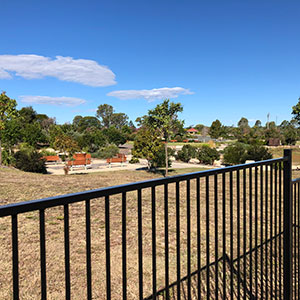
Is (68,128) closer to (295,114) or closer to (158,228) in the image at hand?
(295,114)

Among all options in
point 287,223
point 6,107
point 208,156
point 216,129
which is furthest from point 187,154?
point 216,129

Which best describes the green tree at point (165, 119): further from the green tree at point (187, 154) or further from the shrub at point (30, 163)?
the green tree at point (187, 154)

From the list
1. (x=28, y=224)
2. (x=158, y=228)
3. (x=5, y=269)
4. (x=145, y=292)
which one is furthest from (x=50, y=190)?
(x=145, y=292)

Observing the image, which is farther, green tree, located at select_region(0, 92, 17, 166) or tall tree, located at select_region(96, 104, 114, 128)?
tall tree, located at select_region(96, 104, 114, 128)

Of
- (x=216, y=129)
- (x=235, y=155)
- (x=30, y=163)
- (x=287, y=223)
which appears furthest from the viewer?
(x=216, y=129)

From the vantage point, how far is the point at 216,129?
234ft

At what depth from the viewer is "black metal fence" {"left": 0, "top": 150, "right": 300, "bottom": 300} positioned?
1.03 metres

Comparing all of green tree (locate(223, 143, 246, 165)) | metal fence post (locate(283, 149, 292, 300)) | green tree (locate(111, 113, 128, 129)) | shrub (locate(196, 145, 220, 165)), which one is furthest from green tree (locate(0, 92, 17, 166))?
green tree (locate(111, 113, 128, 129))

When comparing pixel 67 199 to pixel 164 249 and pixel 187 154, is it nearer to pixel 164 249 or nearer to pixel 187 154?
pixel 164 249

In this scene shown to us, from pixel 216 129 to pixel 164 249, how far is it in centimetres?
7069

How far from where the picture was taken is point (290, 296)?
2195mm

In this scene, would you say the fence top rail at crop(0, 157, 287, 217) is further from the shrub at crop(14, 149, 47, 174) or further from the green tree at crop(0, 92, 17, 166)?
the green tree at crop(0, 92, 17, 166)

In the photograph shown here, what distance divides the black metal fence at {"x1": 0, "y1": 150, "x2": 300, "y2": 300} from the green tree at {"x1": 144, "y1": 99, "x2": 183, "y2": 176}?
986 cm

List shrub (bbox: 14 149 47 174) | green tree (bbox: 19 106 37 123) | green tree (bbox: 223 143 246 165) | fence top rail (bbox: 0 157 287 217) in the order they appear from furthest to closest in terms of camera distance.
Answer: green tree (bbox: 19 106 37 123), green tree (bbox: 223 143 246 165), shrub (bbox: 14 149 47 174), fence top rail (bbox: 0 157 287 217)
